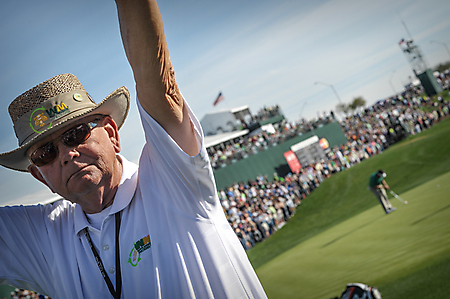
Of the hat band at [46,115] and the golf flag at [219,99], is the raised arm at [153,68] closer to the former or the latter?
the hat band at [46,115]

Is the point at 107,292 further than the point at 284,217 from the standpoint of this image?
No

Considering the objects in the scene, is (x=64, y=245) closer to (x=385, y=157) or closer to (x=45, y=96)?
(x=45, y=96)

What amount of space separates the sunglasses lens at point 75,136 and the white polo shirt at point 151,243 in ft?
1.04

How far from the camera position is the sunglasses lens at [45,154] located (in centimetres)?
196

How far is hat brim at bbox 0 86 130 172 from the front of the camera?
1.93 m

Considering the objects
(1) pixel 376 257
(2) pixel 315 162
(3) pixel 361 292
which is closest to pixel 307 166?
(2) pixel 315 162

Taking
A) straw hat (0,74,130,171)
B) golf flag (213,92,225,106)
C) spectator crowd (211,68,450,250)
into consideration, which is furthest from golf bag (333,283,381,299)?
golf flag (213,92,225,106)

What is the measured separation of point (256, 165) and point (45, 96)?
24.3 m

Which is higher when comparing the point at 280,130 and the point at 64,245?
the point at 280,130

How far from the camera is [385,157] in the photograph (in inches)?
859

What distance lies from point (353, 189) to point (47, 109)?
19.0 m

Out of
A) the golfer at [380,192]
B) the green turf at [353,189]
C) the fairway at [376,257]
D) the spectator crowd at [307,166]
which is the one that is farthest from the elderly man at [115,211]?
the spectator crowd at [307,166]

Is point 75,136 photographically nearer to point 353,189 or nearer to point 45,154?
point 45,154

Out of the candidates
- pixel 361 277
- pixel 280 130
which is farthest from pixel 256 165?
pixel 361 277
